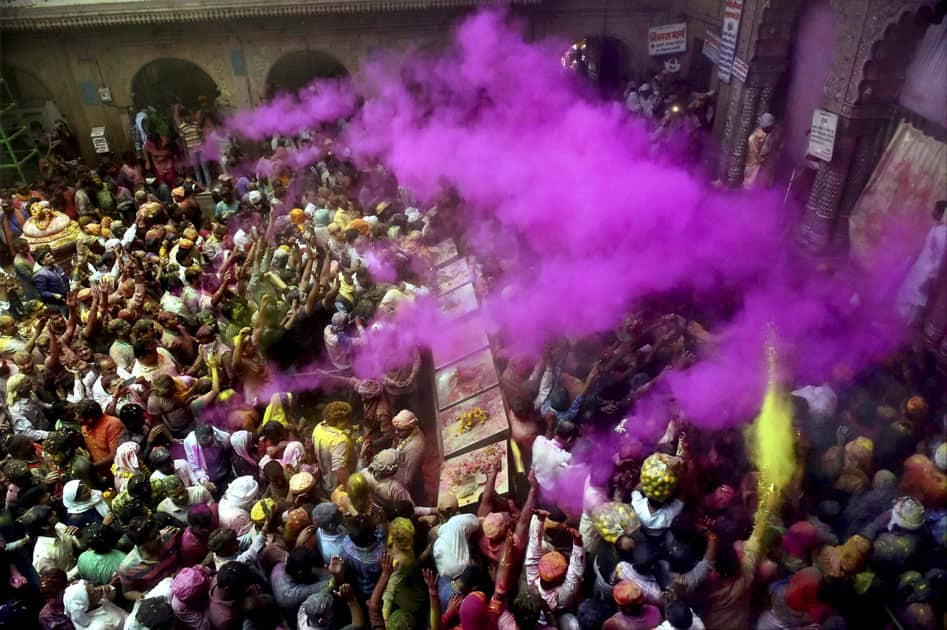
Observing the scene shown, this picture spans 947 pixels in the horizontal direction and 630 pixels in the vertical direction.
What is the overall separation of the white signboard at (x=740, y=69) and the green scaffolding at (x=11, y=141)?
11881 millimetres

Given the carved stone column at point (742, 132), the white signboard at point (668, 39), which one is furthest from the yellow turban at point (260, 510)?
the white signboard at point (668, 39)

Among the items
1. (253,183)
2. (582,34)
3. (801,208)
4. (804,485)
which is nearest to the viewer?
(804,485)

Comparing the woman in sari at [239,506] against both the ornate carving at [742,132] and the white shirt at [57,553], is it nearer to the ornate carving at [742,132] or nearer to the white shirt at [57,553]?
the white shirt at [57,553]

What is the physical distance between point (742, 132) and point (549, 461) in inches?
260

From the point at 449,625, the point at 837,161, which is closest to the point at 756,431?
the point at 449,625

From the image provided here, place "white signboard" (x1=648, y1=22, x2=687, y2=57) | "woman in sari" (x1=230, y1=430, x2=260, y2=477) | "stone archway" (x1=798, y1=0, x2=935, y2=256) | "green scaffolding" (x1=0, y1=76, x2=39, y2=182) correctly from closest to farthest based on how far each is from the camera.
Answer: "woman in sari" (x1=230, y1=430, x2=260, y2=477), "stone archway" (x1=798, y1=0, x2=935, y2=256), "white signboard" (x1=648, y1=22, x2=687, y2=57), "green scaffolding" (x1=0, y1=76, x2=39, y2=182)

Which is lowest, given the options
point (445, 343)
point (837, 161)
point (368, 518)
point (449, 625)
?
point (445, 343)

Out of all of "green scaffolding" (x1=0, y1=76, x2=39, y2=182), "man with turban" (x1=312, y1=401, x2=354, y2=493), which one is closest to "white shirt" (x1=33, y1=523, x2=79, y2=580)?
"man with turban" (x1=312, y1=401, x2=354, y2=493)

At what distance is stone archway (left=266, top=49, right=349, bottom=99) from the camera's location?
529 inches

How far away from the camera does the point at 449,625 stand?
3506 millimetres

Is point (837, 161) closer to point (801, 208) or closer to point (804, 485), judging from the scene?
point (801, 208)

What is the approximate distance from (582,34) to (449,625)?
37.5 ft

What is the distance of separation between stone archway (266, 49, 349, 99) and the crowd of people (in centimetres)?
811

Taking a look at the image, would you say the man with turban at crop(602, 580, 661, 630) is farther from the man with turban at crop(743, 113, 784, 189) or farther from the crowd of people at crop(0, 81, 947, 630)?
the man with turban at crop(743, 113, 784, 189)
